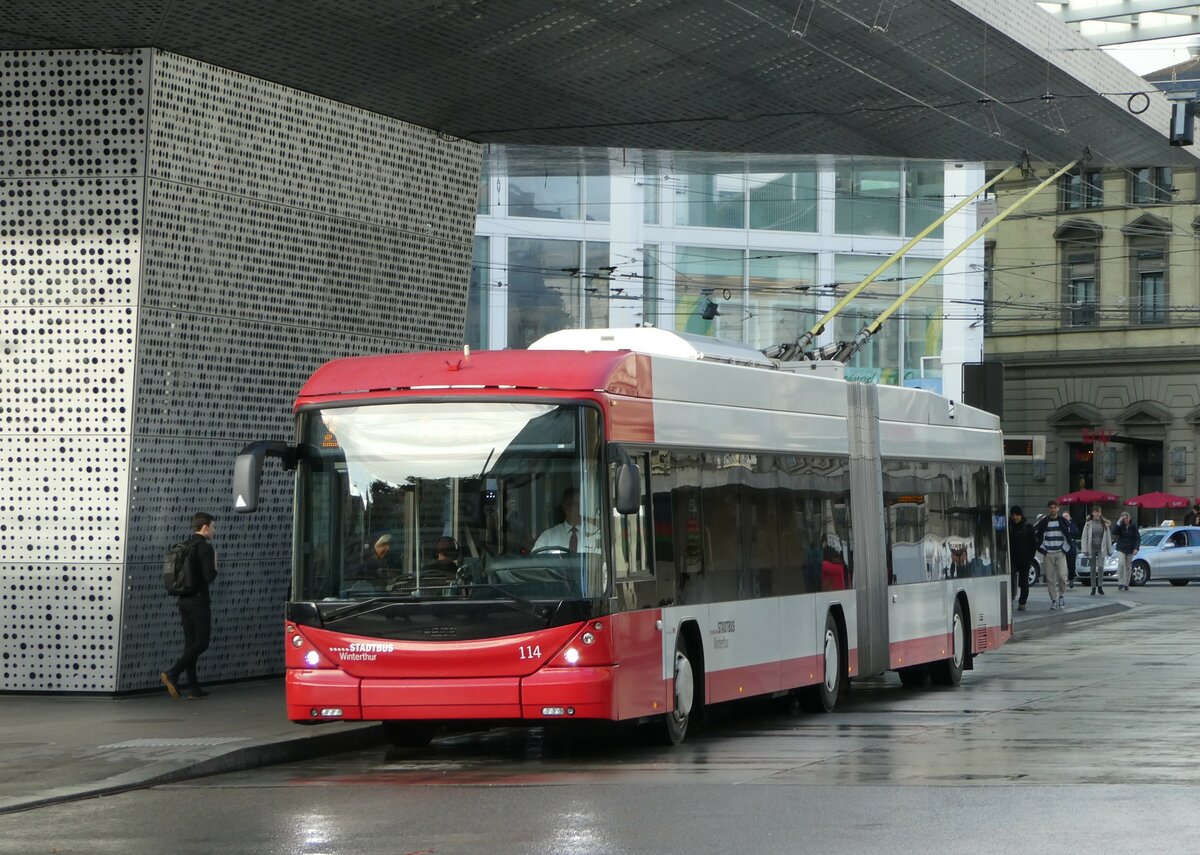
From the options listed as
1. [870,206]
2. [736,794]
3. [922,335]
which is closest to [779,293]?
[870,206]

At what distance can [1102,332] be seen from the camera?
64.6 m

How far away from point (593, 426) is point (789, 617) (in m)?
3.68

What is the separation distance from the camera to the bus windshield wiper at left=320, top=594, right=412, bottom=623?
13.0 m

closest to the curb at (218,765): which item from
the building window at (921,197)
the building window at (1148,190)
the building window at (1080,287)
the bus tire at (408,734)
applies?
the bus tire at (408,734)

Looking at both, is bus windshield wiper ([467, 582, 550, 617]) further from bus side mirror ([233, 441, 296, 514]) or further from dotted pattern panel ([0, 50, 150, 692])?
dotted pattern panel ([0, 50, 150, 692])

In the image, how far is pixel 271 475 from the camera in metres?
18.8

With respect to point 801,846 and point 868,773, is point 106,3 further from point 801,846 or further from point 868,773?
point 801,846

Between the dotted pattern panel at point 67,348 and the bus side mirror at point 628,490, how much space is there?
19.5 ft

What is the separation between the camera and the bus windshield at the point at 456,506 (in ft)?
42.2

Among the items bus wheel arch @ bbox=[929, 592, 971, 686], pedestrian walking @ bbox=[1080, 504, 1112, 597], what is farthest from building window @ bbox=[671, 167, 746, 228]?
bus wheel arch @ bbox=[929, 592, 971, 686]

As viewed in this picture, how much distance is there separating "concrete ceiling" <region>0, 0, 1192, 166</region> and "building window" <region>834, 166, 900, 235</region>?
980 inches

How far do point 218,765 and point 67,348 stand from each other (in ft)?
17.6

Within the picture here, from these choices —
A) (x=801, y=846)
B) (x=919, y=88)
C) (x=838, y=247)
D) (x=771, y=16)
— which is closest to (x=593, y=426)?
(x=801, y=846)

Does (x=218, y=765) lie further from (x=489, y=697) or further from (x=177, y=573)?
(x=177, y=573)
